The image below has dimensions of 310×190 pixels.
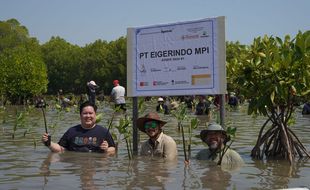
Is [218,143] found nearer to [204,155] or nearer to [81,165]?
[204,155]

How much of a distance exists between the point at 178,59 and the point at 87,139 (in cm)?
193

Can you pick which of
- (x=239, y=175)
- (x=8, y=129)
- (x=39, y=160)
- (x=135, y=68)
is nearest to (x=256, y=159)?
(x=239, y=175)

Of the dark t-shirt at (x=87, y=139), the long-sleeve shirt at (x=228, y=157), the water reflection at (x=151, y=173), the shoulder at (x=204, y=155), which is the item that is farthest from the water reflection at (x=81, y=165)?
the long-sleeve shirt at (x=228, y=157)

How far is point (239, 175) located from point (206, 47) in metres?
2.22

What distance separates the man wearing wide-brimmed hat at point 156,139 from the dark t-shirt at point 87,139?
2.22ft

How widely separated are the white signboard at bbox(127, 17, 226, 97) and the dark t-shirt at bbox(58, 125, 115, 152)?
3.07 feet

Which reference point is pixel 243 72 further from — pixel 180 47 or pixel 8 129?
pixel 8 129

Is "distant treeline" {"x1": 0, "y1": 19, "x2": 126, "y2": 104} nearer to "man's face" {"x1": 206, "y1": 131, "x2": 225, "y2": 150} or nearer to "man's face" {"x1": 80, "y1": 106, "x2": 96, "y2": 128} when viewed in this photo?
"man's face" {"x1": 80, "y1": 106, "x2": 96, "y2": 128}

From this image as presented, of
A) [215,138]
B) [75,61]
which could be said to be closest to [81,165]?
[215,138]

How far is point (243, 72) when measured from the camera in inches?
349

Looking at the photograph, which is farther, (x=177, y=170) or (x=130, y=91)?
(x=130, y=91)

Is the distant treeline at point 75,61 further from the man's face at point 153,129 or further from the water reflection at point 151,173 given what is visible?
the water reflection at point 151,173

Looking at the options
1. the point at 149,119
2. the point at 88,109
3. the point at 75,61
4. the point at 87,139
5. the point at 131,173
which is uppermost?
the point at 75,61

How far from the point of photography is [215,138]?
766cm
